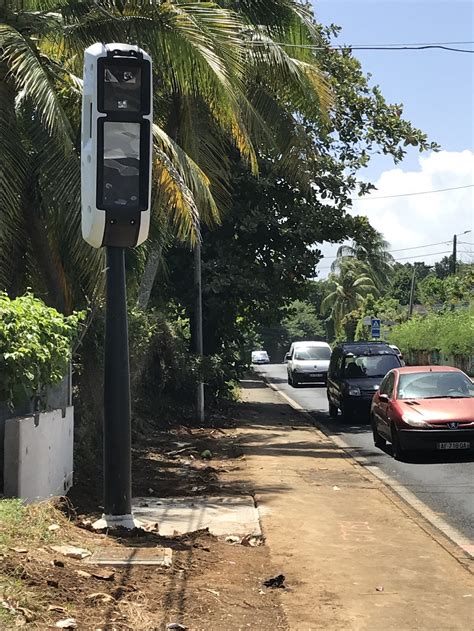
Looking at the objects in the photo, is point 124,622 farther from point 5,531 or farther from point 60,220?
point 60,220

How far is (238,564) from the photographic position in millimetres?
7617

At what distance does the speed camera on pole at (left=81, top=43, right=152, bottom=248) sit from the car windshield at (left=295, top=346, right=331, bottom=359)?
31611mm

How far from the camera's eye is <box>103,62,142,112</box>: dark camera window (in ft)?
27.0

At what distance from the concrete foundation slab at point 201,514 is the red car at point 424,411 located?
3785 millimetres

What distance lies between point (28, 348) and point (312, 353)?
32.0 metres

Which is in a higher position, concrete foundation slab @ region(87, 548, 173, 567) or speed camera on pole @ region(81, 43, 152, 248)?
speed camera on pole @ region(81, 43, 152, 248)

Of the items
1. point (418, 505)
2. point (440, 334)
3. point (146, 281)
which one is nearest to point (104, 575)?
point (418, 505)

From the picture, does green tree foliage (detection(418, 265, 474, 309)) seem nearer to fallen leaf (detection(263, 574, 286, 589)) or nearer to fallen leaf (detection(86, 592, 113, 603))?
fallen leaf (detection(263, 574, 286, 589))

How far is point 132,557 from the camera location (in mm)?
7188

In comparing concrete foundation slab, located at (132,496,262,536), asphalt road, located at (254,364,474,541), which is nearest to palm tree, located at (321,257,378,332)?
asphalt road, located at (254,364,474,541)

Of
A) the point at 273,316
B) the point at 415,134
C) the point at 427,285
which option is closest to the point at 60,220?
the point at 415,134

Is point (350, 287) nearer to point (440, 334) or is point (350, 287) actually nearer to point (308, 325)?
point (440, 334)

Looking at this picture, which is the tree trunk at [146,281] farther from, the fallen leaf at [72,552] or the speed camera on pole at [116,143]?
the fallen leaf at [72,552]

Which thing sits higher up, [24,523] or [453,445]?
[24,523]
